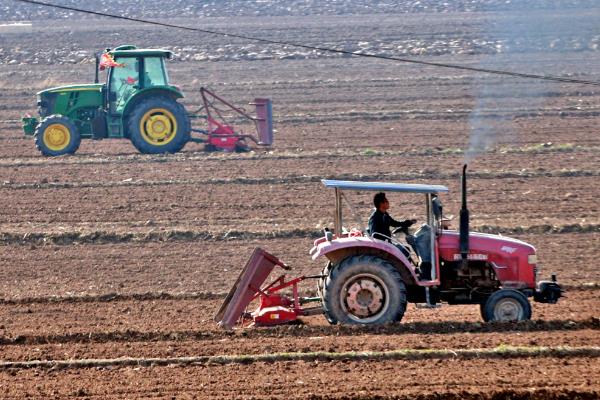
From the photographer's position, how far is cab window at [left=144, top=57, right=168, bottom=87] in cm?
2253

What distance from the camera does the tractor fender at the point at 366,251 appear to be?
11.0 meters

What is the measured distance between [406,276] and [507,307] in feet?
3.36

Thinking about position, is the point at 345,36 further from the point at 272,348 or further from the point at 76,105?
the point at 272,348

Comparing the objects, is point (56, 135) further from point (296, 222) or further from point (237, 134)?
point (296, 222)

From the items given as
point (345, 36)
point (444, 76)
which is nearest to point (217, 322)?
point (444, 76)

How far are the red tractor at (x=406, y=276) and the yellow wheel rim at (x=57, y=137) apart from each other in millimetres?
11953

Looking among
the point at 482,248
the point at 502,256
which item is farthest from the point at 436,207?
the point at 502,256

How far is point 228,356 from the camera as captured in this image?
1007 cm

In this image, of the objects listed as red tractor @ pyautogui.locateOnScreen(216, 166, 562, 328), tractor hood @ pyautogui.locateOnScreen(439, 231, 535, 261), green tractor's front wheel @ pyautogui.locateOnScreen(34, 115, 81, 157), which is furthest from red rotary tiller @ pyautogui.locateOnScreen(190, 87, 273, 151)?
tractor hood @ pyautogui.locateOnScreen(439, 231, 535, 261)

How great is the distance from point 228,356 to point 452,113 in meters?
17.4

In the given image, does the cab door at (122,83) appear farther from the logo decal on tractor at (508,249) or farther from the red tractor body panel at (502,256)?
the logo decal on tractor at (508,249)

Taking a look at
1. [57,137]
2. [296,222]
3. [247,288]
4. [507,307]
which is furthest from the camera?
[57,137]

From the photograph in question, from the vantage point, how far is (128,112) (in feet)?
73.6

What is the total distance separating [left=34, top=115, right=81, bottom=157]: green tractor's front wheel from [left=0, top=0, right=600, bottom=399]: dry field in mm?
459
